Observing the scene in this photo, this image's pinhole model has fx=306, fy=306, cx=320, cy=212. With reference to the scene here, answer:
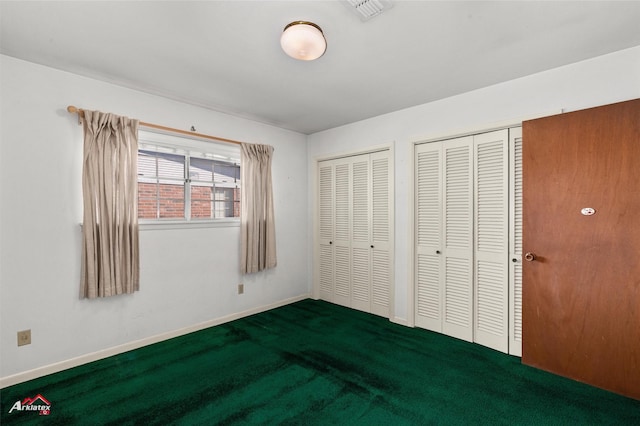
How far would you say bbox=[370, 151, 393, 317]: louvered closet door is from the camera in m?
3.71

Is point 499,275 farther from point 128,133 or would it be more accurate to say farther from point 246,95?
point 128,133

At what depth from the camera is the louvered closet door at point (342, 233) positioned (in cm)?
413

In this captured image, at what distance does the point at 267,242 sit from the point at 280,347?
1367mm

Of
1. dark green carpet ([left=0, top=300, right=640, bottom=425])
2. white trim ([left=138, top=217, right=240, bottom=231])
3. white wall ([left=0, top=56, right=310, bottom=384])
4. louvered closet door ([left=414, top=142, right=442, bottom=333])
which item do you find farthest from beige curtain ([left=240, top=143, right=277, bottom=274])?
louvered closet door ([left=414, top=142, right=442, bottom=333])

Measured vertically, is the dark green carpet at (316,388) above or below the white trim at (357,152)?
below

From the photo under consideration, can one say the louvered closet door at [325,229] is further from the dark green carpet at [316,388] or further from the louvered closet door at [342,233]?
the dark green carpet at [316,388]

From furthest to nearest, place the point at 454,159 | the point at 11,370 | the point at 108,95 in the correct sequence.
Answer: the point at 454,159 → the point at 108,95 → the point at 11,370

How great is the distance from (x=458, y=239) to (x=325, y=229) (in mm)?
1865

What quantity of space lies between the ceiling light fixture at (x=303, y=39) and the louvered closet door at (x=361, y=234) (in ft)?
7.00

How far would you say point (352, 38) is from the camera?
205cm

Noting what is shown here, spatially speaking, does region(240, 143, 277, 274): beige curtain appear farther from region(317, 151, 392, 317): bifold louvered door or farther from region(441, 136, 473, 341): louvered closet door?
region(441, 136, 473, 341): louvered closet door

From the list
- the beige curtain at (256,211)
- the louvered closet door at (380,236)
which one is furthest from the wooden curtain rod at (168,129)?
the louvered closet door at (380,236)

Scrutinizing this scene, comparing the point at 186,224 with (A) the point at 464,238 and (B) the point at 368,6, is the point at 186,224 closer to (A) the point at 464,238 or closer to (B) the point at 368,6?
(B) the point at 368,6

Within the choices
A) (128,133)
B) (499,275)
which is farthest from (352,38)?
(499,275)
